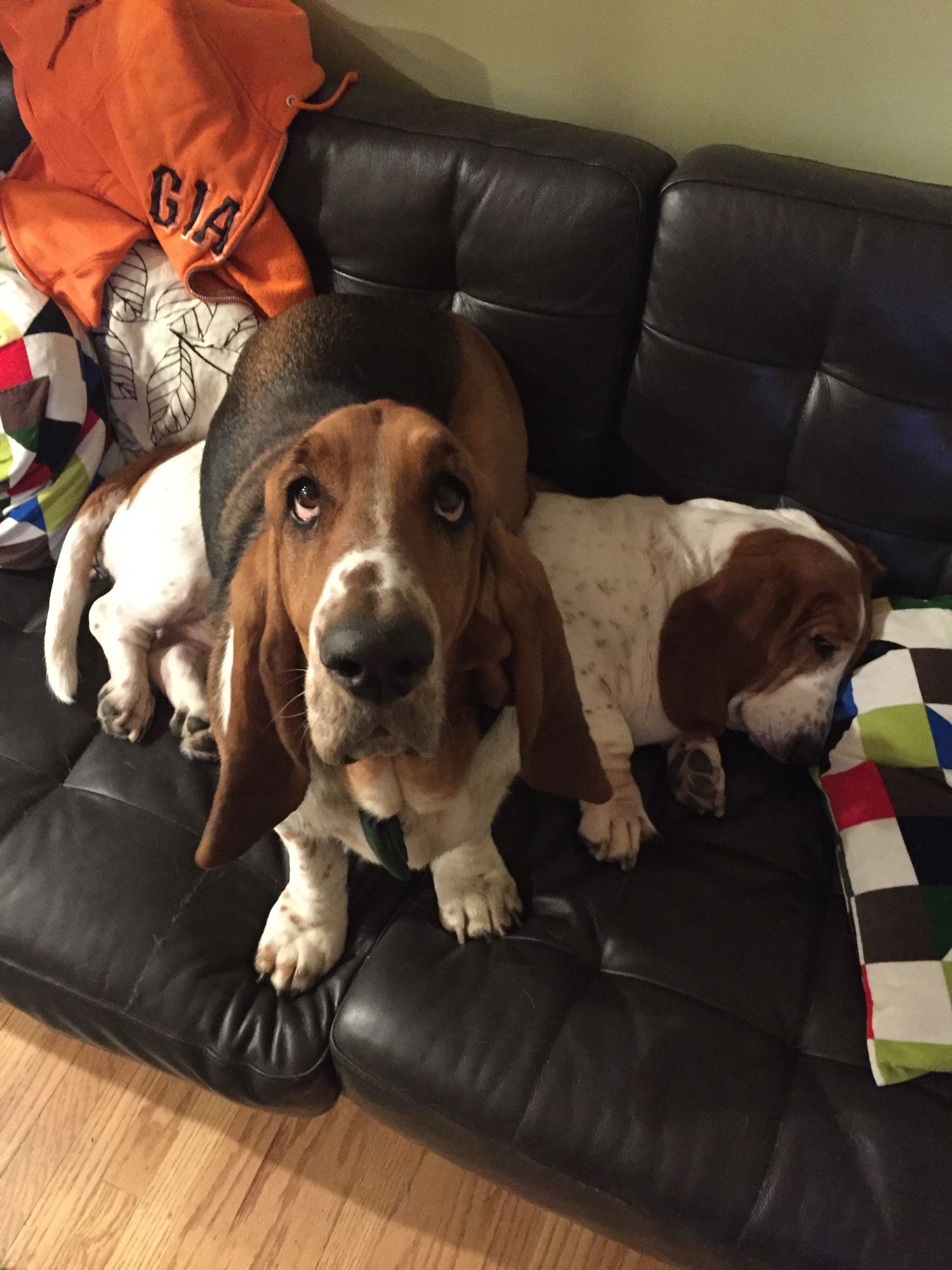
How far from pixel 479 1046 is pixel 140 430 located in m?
1.78

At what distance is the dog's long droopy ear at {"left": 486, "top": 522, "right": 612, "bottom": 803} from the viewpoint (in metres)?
1.32

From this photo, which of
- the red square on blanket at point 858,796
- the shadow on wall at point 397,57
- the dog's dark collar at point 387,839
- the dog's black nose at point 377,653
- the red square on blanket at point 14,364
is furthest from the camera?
the shadow on wall at point 397,57

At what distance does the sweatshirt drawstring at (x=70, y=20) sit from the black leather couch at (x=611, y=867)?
0.23 meters

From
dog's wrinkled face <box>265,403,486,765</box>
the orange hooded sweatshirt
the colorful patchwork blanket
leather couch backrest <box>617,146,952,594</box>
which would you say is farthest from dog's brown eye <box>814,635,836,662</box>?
the colorful patchwork blanket

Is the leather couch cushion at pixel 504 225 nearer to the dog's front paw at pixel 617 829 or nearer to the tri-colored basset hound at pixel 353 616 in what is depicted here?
the tri-colored basset hound at pixel 353 616

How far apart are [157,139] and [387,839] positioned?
1.74 metres

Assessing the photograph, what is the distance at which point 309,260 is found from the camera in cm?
224

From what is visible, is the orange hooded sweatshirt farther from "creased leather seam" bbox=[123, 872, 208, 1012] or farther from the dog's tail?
"creased leather seam" bbox=[123, 872, 208, 1012]

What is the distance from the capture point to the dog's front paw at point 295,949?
1.65 metres

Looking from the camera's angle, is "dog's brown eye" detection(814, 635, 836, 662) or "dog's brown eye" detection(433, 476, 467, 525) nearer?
"dog's brown eye" detection(433, 476, 467, 525)

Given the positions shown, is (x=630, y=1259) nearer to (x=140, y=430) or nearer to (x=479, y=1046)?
(x=479, y=1046)

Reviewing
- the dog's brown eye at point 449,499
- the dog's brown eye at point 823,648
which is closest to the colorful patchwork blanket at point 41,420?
the dog's brown eye at point 449,499

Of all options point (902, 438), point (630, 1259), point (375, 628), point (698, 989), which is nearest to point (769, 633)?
point (902, 438)

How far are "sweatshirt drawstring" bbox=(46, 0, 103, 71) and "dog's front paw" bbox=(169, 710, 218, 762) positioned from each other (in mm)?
1653
